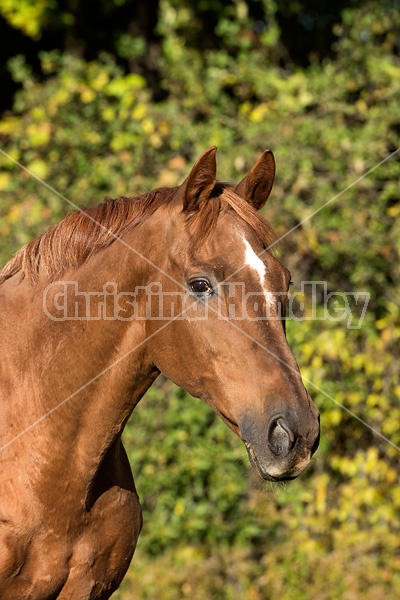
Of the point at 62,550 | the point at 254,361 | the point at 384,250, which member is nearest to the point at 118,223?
the point at 254,361

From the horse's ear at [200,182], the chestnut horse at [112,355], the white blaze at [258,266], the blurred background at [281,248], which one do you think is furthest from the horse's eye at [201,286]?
the blurred background at [281,248]

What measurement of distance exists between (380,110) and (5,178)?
345 centimetres

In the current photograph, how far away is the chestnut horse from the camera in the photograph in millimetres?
2057

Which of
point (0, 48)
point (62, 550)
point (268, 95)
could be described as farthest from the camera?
point (0, 48)

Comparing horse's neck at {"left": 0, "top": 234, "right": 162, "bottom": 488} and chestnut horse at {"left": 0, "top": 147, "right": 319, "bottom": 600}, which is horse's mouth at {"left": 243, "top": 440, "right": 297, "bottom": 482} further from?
horse's neck at {"left": 0, "top": 234, "right": 162, "bottom": 488}

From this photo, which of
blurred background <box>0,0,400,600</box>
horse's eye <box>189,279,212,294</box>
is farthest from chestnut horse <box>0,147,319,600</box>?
blurred background <box>0,0,400,600</box>

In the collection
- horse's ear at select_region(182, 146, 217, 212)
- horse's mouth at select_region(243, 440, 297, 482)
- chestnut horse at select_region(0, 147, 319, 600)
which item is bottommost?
horse's mouth at select_region(243, 440, 297, 482)

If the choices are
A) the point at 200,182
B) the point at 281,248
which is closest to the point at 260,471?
the point at 200,182

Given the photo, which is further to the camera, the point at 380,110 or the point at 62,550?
the point at 380,110

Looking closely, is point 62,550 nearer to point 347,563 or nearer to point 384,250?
point 347,563

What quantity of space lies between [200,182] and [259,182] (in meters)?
0.34

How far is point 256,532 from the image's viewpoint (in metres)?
5.04

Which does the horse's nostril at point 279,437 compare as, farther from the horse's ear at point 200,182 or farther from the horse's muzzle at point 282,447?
the horse's ear at point 200,182

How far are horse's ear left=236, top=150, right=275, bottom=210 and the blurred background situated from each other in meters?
2.65
